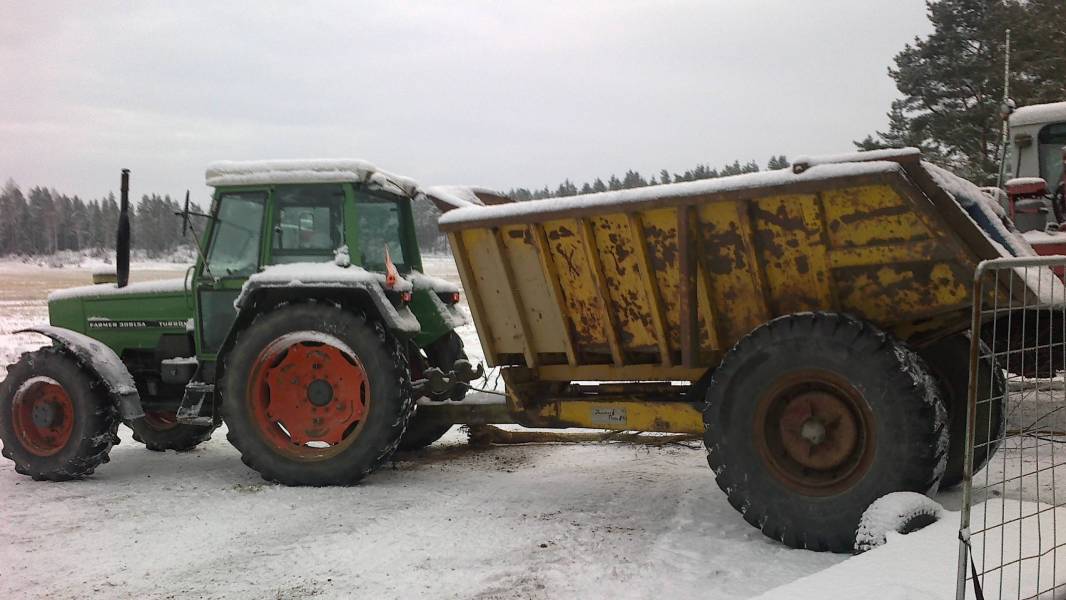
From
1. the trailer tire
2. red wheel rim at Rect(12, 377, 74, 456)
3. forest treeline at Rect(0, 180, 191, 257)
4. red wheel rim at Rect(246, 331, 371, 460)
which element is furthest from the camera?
forest treeline at Rect(0, 180, 191, 257)

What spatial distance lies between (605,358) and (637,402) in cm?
40

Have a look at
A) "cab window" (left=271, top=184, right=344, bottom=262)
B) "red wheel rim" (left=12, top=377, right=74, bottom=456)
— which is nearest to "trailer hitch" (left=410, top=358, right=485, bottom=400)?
"cab window" (left=271, top=184, right=344, bottom=262)

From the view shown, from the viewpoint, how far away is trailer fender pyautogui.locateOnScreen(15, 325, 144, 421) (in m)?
5.85

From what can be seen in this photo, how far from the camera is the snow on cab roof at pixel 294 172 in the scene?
5.80m

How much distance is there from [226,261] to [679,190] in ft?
12.3

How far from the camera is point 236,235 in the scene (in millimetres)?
5996

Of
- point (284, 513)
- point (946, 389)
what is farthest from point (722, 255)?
point (284, 513)

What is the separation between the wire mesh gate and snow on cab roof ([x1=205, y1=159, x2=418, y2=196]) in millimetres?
4233

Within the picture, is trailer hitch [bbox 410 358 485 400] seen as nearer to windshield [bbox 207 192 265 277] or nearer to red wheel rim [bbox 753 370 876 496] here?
windshield [bbox 207 192 265 277]

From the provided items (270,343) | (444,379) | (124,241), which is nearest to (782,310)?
(444,379)

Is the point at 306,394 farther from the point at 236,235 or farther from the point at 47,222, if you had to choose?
the point at 47,222

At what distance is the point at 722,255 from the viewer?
4.29 m

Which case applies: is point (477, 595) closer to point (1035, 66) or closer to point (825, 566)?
point (825, 566)

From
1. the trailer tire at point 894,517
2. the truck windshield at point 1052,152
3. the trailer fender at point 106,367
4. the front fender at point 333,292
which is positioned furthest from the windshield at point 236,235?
the truck windshield at point 1052,152
